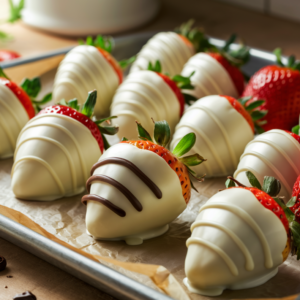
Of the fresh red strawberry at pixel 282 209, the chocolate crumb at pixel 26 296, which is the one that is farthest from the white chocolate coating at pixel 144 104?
the chocolate crumb at pixel 26 296

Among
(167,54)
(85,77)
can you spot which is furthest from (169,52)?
(85,77)

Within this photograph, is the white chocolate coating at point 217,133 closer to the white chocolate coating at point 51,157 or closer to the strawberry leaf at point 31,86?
the white chocolate coating at point 51,157

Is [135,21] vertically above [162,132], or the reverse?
[162,132]

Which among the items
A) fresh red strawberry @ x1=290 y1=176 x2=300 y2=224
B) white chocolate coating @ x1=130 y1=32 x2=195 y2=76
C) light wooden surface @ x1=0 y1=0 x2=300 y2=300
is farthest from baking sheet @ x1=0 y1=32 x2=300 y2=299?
light wooden surface @ x1=0 y1=0 x2=300 y2=300

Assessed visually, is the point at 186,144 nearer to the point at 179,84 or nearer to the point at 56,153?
the point at 56,153

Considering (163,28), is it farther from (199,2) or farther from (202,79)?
(202,79)

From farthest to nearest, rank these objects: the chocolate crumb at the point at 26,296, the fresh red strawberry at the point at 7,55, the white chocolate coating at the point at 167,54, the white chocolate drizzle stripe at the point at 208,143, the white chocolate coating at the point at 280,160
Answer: the fresh red strawberry at the point at 7,55 < the white chocolate coating at the point at 167,54 < the white chocolate drizzle stripe at the point at 208,143 < the white chocolate coating at the point at 280,160 < the chocolate crumb at the point at 26,296
